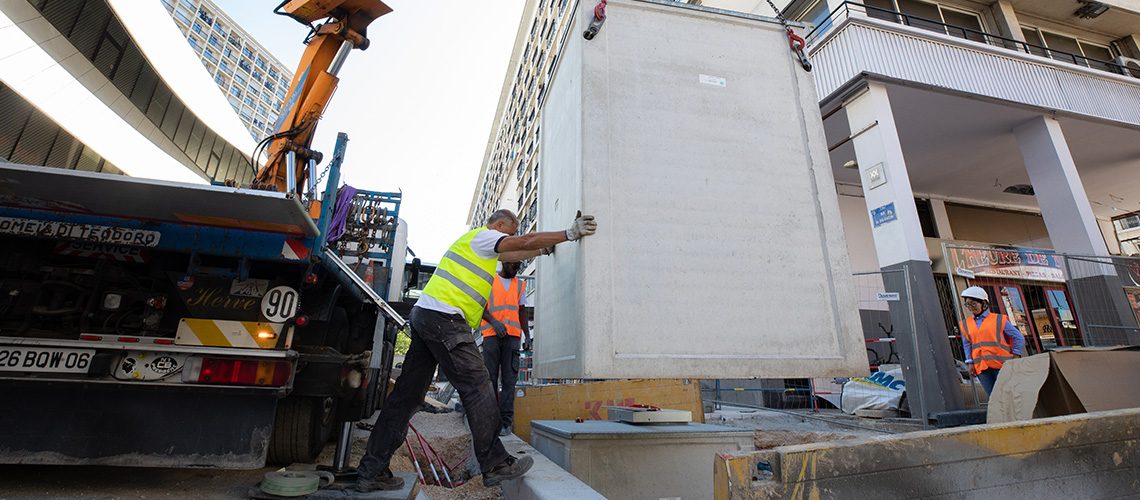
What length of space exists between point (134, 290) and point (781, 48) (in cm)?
430

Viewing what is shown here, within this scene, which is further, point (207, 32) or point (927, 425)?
point (207, 32)

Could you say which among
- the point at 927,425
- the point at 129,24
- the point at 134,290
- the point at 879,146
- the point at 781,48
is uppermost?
the point at 129,24

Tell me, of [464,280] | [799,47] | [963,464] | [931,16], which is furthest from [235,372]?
[931,16]

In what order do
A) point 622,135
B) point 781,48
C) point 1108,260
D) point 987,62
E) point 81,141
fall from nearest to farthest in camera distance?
1. point 622,135
2. point 781,48
3. point 1108,260
4. point 987,62
5. point 81,141

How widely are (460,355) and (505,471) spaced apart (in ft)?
2.21

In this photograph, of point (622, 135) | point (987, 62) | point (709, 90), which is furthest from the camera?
point (987, 62)

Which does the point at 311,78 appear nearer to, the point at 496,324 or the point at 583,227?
the point at 496,324

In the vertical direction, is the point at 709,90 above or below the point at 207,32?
below

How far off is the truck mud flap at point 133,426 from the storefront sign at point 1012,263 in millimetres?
9208

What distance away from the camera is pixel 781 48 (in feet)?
11.1

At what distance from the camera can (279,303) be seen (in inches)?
109

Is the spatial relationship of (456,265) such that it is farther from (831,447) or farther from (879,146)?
(879,146)

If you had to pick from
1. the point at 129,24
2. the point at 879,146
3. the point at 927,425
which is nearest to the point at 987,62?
the point at 879,146

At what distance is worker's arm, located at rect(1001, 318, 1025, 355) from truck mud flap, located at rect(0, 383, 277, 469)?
7.03 metres
